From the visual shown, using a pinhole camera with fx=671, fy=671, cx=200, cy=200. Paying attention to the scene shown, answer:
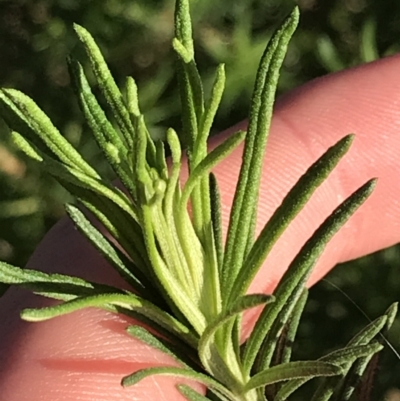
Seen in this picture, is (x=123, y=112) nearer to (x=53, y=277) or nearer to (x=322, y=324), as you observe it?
(x=53, y=277)

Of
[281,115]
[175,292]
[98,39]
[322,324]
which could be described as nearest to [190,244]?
[175,292]

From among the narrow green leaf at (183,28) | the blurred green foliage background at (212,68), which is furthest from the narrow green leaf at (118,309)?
the blurred green foliage background at (212,68)

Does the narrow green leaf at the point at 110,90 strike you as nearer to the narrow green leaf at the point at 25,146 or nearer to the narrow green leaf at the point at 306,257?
the narrow green leaf at the point at 25,146

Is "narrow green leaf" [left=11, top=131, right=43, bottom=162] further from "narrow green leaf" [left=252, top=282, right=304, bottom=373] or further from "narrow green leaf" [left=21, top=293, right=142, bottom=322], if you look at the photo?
"narrow green leaf" [left=252, top=282, right=304, bottom=373]

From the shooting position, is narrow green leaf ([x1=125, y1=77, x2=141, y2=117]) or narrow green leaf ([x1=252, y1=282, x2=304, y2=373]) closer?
narrow green leaf ([x1=125, y1=77, x2=141, y2=117])

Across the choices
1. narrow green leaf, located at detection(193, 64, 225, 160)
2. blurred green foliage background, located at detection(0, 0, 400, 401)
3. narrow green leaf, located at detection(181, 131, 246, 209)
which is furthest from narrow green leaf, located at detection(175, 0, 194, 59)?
blurred green foliage background, located at detection(0, 0, 400, 401)

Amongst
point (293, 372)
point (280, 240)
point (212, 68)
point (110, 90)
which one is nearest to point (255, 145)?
point (110, 90)

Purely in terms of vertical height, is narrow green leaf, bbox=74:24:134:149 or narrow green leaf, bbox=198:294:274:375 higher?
narrow green leaf, bbox=74:24:134:149
